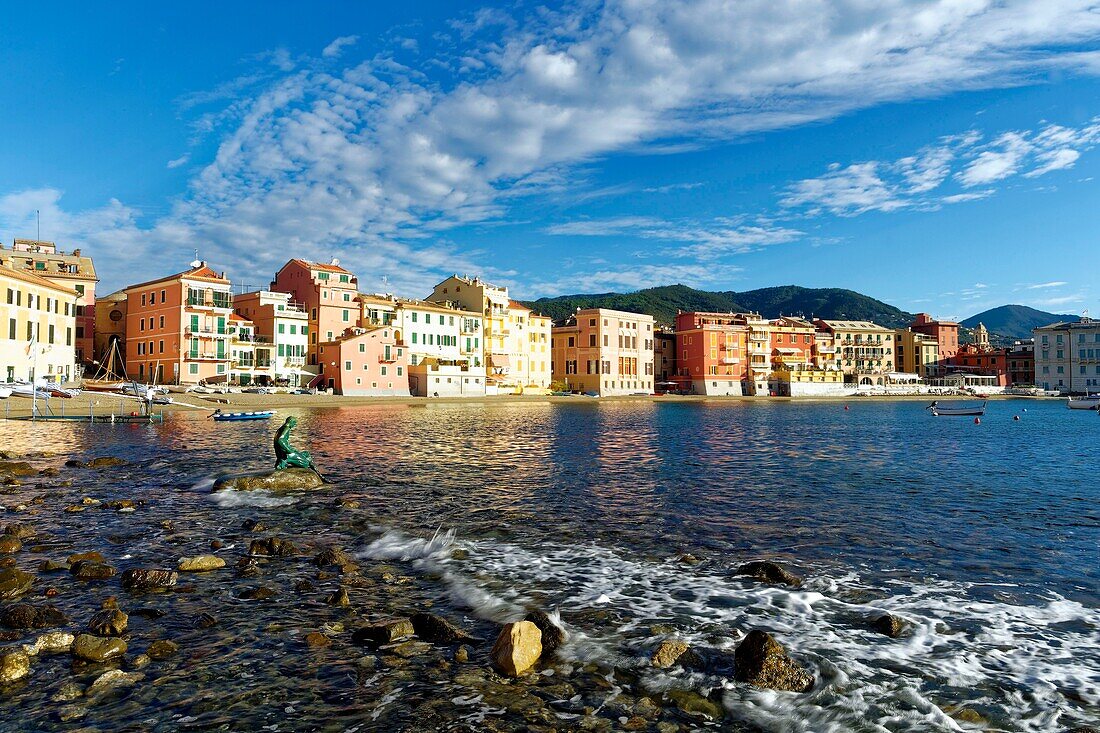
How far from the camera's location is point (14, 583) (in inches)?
406

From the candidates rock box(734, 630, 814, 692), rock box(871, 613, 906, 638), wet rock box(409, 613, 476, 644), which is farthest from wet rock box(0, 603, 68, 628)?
rock box(871, 613, 906, 638)

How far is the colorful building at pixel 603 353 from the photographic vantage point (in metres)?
119

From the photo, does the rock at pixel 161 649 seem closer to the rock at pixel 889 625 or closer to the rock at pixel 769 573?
the rock at pixel 769 573

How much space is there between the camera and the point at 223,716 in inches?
259

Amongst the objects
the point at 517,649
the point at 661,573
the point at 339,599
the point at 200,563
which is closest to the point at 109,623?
the point at 339,599

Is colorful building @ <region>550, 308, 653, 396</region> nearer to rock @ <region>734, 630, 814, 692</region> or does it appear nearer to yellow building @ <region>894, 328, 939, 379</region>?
yellow building @ <region>894, 328, 939, 379</region>

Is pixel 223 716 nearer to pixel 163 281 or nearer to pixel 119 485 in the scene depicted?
pixel 119 485

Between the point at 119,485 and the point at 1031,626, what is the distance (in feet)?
80.8

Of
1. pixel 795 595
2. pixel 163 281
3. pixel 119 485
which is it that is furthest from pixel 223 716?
pixel 163 281

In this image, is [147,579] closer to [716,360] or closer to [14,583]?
[14,583]

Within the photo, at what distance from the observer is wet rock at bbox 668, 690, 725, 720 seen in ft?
22.6

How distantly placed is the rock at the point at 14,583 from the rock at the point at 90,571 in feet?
2.01

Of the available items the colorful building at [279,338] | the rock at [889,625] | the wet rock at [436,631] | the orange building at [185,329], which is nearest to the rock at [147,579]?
the wet rock at [436,631]

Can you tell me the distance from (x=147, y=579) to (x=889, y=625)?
38.6 ft
